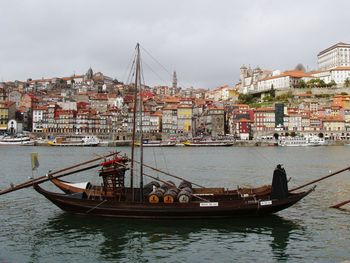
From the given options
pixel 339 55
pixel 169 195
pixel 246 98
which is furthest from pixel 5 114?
pixel 169 195

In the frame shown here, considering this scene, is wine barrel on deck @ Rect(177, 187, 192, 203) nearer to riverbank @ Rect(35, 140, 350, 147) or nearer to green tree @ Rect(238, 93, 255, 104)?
riverbank @ Rect(35, 140, 350, 147)

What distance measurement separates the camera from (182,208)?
1761 centimetres

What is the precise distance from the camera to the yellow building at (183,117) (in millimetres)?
122000

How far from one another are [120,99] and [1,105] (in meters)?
34.6

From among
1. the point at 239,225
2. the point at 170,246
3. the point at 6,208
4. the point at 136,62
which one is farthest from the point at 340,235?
the point at 6,208

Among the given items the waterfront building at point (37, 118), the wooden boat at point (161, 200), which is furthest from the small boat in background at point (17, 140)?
the wooden boat at point (161, 200)

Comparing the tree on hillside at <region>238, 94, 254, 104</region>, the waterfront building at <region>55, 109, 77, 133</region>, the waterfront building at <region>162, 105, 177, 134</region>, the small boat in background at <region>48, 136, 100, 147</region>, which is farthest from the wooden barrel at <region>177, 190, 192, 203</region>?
the tree on hillside at <region>238, 94, 254, 104</region>

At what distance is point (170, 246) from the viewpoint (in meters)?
14.6

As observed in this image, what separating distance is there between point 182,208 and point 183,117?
10518 cm

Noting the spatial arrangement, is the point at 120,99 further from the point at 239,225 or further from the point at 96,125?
the point at 239,225

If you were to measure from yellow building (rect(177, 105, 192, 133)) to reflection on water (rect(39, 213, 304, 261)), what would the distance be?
10354 cm

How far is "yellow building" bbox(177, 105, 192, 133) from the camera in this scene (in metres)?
122

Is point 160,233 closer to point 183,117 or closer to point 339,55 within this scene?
point 183,117

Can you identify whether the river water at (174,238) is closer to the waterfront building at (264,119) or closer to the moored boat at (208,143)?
the moored boat at (208,143)
